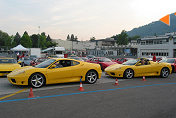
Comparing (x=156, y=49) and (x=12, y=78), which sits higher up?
(x=156, y=49)

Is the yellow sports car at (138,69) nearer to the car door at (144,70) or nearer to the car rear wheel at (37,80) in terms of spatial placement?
the car door at (144,70)

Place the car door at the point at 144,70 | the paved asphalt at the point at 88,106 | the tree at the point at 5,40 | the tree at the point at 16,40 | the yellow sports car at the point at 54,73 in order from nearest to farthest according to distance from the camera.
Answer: the paved asphalt at the point at 88,106
the yellow sports car at the point at 54,73
the car door at the point at 144,70
the tree at the point at 16,40
the tree at the point at 5,40

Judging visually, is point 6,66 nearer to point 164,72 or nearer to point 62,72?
point 62,72

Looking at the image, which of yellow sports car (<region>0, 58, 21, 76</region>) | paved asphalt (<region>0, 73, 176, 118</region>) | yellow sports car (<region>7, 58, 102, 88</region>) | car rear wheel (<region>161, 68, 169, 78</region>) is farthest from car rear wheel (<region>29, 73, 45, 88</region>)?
car rear wheel (<region>161, 68, 169, 78</region>)

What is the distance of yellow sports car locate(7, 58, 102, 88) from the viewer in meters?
6.86

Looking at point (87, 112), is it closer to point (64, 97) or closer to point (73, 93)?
point (64, 97)

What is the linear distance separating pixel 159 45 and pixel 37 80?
51987 mm

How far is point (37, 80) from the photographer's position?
704 centimetres

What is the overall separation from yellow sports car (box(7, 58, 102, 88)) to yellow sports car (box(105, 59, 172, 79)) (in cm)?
187

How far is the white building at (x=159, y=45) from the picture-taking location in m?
47.8

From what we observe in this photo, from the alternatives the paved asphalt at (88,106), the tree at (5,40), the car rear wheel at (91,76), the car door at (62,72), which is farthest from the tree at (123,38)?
the paved asphalt at (88,106)

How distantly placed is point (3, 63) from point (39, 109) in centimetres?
770

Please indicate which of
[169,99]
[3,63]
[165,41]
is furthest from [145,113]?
[165,41]

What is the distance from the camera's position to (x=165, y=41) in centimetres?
5053
